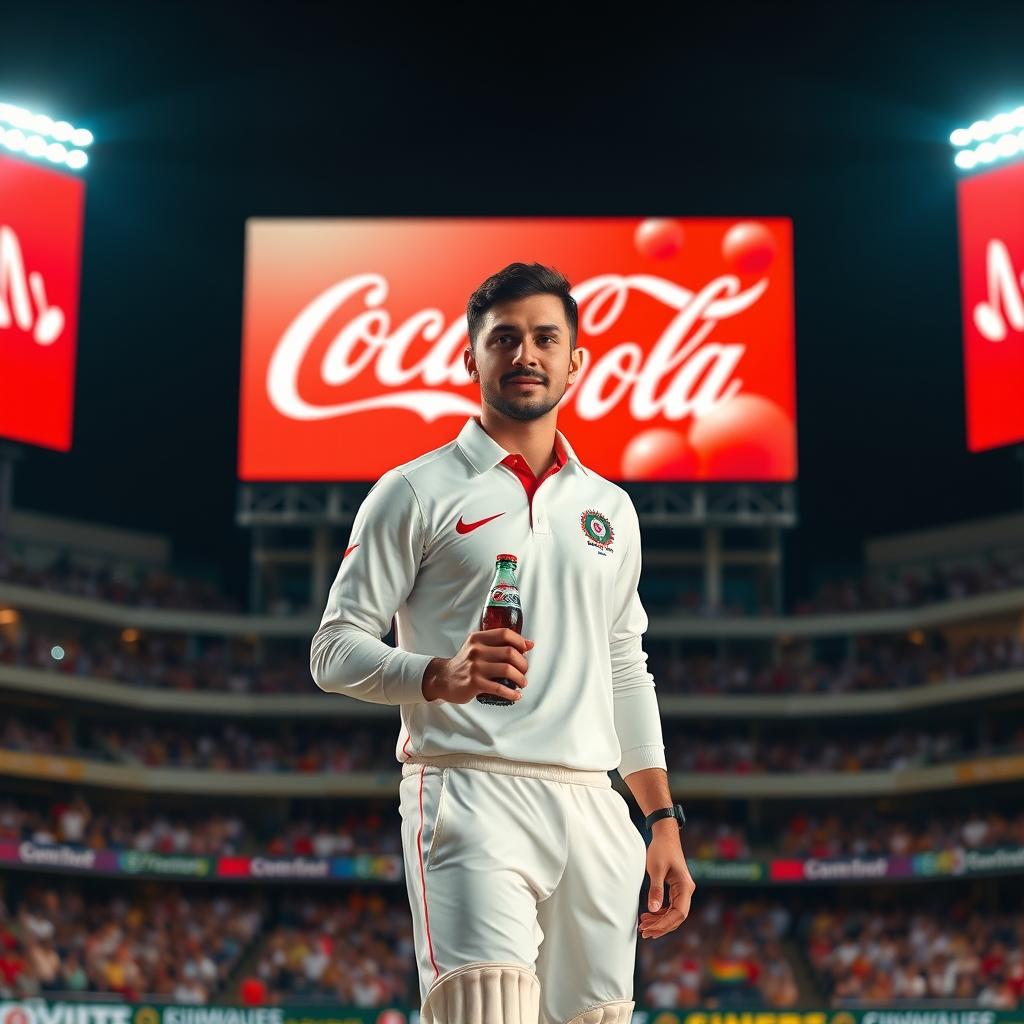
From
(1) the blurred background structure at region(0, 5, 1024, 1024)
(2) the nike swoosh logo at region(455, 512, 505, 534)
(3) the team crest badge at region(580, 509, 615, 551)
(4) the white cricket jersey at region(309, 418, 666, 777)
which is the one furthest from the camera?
(1) the blurred background structure at region(0, 5, 1024, 1024)

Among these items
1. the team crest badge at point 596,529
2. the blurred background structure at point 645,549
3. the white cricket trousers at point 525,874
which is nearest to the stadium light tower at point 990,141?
the blurred background structure at point 645,549

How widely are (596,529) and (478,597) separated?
389 millimetres

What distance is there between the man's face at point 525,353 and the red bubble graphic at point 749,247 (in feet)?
118

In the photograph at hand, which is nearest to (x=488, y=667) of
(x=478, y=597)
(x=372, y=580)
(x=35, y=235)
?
(x=478, y=597)

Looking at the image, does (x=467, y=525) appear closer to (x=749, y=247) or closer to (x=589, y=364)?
(x=589, y=364)

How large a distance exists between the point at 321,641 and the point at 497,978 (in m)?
0.93

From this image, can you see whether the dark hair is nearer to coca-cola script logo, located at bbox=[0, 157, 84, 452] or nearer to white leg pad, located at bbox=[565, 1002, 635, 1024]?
white leg pad, located at bbox=[565, 1002, 635, 1024]

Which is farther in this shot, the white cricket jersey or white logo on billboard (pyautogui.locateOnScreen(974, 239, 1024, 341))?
white logo on billboard (pyautogui.locateOnScreen(974, 239, 1024, 341))

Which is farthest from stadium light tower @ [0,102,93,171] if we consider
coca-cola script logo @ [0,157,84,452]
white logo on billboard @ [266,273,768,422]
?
white logo on billboard @ [266,273,768,422]

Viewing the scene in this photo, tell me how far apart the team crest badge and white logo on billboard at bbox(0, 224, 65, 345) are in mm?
34543

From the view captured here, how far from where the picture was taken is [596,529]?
172 inches

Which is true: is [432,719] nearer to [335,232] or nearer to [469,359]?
[469,359]

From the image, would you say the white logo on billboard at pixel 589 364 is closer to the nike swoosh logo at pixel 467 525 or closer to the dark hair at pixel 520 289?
the dark hair at pixel 520 289

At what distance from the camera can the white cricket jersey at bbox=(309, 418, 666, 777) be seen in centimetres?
413
